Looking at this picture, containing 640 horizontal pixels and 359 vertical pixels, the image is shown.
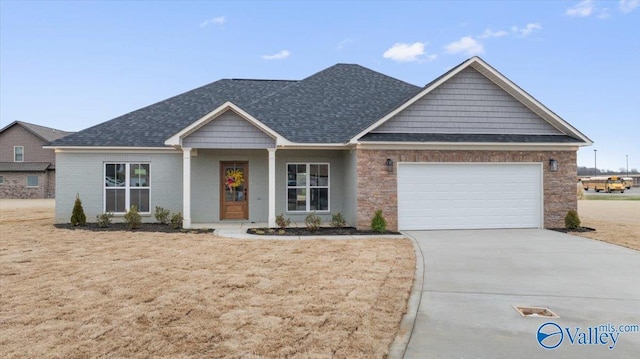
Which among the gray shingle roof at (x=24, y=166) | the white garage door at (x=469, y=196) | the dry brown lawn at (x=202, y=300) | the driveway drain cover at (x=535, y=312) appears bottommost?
the driveway drain cover at (x=535, y=312)

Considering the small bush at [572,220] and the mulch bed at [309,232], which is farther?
the small bush at [572,220]

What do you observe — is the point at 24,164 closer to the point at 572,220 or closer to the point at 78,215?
the point at 78,215

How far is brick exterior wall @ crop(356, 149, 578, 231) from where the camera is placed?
41.8 ft

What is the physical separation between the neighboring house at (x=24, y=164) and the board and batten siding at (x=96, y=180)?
28201 millimetres

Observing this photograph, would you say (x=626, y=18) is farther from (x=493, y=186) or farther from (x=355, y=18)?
(x=355, y=18)

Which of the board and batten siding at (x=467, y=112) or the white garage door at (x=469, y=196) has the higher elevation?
the board and batten siding at (x=467, y=112)

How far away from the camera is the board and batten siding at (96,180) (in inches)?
571

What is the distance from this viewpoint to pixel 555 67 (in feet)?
60.6

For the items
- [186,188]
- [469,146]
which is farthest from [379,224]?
[186,188]

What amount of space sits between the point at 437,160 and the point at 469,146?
1.17 m

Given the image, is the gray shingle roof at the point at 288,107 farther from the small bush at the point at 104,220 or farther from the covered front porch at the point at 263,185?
the small bush at the point at 104,220

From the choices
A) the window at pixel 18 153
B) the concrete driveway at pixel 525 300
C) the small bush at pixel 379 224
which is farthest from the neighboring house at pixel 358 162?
the window at pixel 18 153

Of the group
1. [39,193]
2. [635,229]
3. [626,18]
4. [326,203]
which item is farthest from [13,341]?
[39,193]

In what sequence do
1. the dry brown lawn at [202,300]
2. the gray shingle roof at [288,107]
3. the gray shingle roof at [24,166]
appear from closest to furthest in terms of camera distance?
the dry brown lawn at [202,300] < the gray shingle roof at [288,107] < the gray shingle roof at [24,166]
